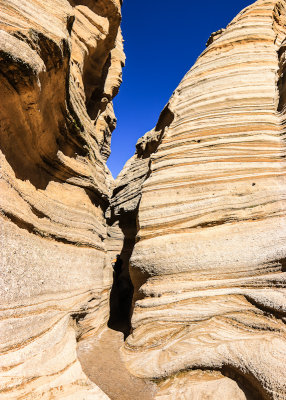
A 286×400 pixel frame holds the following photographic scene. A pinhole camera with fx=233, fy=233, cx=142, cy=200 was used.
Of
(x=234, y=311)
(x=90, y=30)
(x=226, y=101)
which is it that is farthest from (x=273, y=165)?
(x=90, y=30)

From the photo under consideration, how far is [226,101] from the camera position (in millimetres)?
7527

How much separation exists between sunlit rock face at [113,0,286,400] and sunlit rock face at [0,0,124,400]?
1.51m

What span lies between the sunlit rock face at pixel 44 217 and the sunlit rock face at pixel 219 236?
1506mm

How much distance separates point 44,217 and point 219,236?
159 inches

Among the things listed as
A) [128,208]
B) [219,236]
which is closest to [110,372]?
[219,236]

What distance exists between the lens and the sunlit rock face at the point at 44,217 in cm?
334

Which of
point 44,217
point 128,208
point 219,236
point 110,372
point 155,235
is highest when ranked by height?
point 128,208

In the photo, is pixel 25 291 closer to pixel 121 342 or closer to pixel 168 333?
pixel 168 333

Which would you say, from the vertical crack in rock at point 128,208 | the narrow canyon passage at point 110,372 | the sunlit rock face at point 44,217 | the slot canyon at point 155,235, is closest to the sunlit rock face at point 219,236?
the slot canyon at point 155,235

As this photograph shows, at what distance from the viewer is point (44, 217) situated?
5.14 meters

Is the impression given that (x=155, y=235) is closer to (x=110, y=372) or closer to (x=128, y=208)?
(x=110, y=372)

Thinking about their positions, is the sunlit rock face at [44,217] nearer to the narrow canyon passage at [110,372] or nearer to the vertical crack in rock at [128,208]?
the narrow canyon passage at [110,372]

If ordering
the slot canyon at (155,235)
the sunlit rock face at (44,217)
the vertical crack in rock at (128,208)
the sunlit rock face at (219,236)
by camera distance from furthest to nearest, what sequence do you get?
1. the vertical crack in rock at (128,208)
2. the sunlit rock face at (219,236)
3. the slot canyon at (155,235)
4. the sunlit rock face at (44,217)

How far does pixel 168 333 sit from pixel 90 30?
11606 millimetres
